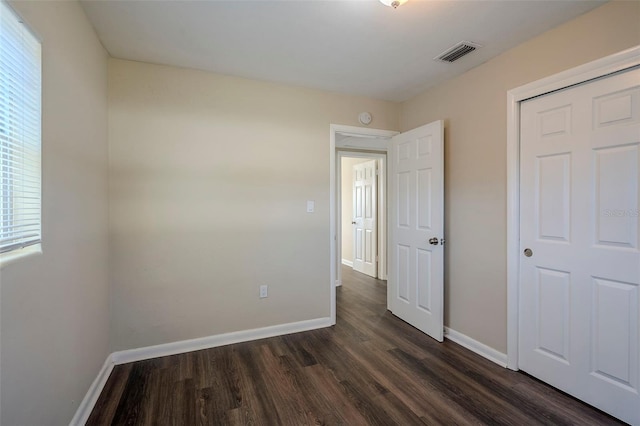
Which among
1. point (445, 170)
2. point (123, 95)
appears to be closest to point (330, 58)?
point (445, 170)

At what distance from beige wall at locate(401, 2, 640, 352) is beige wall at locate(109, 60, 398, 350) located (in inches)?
46.5

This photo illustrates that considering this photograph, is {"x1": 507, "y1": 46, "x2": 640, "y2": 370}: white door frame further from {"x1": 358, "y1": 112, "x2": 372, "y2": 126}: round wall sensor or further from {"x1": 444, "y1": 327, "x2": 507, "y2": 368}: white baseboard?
{"x1": 358, "y1": 112, "x2": 372, "y2": 126}: round wall sensor

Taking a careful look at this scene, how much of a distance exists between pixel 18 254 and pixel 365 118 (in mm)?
2985

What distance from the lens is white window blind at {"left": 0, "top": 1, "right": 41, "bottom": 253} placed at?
3.67ft

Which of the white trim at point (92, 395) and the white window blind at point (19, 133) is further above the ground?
the white window blind at point (19, 133)

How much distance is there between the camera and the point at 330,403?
1900mm

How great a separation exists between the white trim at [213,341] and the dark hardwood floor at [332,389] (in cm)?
7

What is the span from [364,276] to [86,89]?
14.8 feet

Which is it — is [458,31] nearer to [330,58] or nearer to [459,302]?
[330,58]

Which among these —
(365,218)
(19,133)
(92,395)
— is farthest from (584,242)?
(365,218)

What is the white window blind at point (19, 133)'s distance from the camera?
1.12 meters

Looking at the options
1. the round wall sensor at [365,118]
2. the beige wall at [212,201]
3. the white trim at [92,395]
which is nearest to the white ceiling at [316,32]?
the beige wall at [212,201]

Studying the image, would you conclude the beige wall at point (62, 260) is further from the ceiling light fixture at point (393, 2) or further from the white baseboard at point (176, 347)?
the ceiling light fixture at point (393, 2)

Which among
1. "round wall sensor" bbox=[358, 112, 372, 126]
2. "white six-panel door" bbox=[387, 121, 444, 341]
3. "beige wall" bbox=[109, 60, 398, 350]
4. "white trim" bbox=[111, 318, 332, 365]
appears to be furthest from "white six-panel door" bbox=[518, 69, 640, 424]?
"white trim" bbox=[111, 318, 332, 365]
